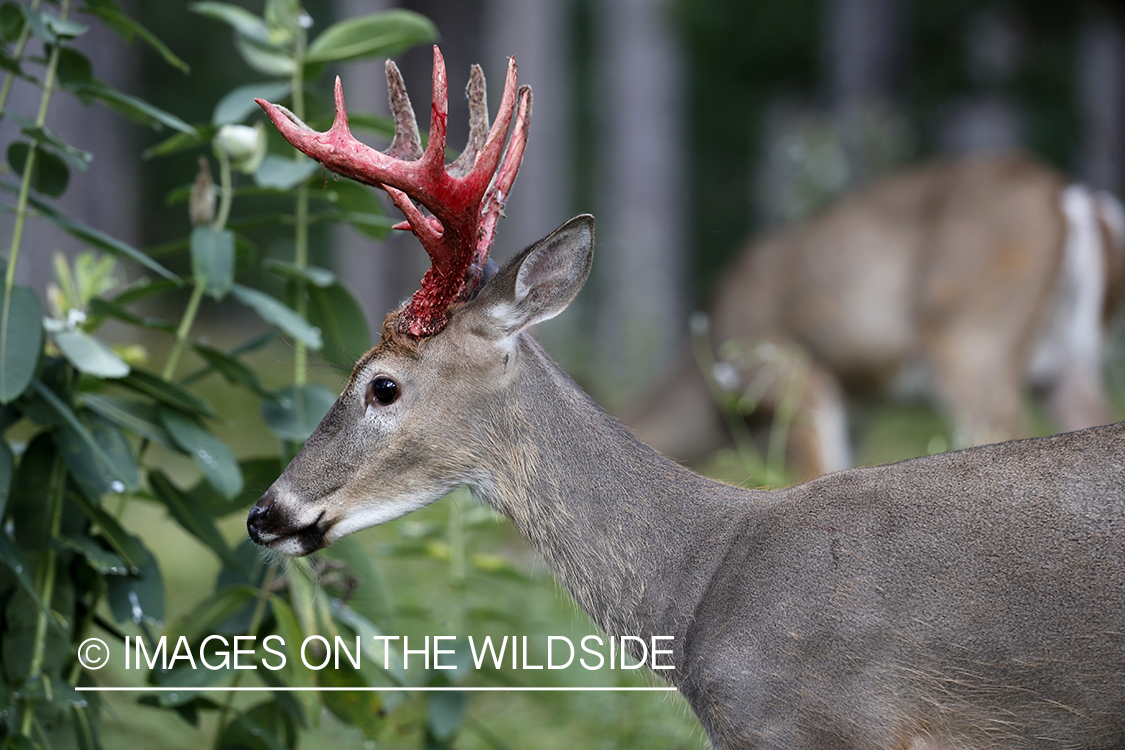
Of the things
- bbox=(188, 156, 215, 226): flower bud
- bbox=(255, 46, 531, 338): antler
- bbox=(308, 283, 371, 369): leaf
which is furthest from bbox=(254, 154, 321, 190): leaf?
bbox=(255, 46, 531, 338): antler

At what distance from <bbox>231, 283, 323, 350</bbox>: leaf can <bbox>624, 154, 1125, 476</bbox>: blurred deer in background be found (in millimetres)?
4174

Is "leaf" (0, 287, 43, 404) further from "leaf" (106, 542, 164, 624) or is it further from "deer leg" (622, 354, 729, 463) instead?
"deer leg" (622, 354, 729, 463)

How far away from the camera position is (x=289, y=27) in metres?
3.65

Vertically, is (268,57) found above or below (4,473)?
above

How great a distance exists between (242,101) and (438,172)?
1.24 metres

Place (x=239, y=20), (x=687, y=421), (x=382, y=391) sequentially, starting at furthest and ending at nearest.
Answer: (x=687, y=421) < (x=239, y=20) < (x=382, y=391)

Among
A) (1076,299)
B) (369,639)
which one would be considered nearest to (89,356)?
(369,639)

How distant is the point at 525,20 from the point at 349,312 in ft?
45.6

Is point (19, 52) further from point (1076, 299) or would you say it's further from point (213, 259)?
point (1076, 299)

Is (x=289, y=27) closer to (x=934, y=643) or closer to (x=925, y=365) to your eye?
(x=934, y=643)

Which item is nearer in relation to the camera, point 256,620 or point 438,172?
point 438,172

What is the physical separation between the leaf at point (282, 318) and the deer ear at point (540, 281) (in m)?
0.72

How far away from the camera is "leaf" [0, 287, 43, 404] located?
9.52ft

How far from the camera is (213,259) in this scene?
3326 mm
